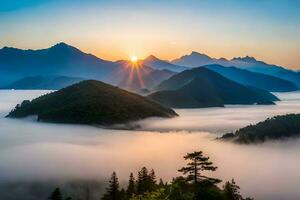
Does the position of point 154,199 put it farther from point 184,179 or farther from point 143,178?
point 143,178

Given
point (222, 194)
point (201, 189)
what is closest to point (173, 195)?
point (201, 189)

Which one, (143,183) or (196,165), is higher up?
(196,165)

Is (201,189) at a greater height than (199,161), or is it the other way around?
(199,161)

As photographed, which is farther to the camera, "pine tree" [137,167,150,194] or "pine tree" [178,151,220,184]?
"pine tree" [137,167,150,194]

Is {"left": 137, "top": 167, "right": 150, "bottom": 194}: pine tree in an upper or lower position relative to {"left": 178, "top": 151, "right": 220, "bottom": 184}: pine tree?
lower

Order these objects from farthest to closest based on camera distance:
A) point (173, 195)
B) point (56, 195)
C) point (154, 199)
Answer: point (56, 195) < point (173, 195) < point (154, 199)

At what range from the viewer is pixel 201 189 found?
8325cm

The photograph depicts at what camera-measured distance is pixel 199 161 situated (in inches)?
3337

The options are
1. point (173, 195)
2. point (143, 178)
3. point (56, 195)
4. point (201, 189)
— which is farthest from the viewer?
point (143, 178)

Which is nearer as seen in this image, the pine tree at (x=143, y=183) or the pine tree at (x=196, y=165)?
the pine tree at (x=196, y=165)

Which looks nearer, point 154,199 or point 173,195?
point 154,199

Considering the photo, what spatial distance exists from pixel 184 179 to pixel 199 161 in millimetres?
5015

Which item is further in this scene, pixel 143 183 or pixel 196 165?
pixel 143 183

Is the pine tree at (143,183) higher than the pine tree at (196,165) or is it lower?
lower
